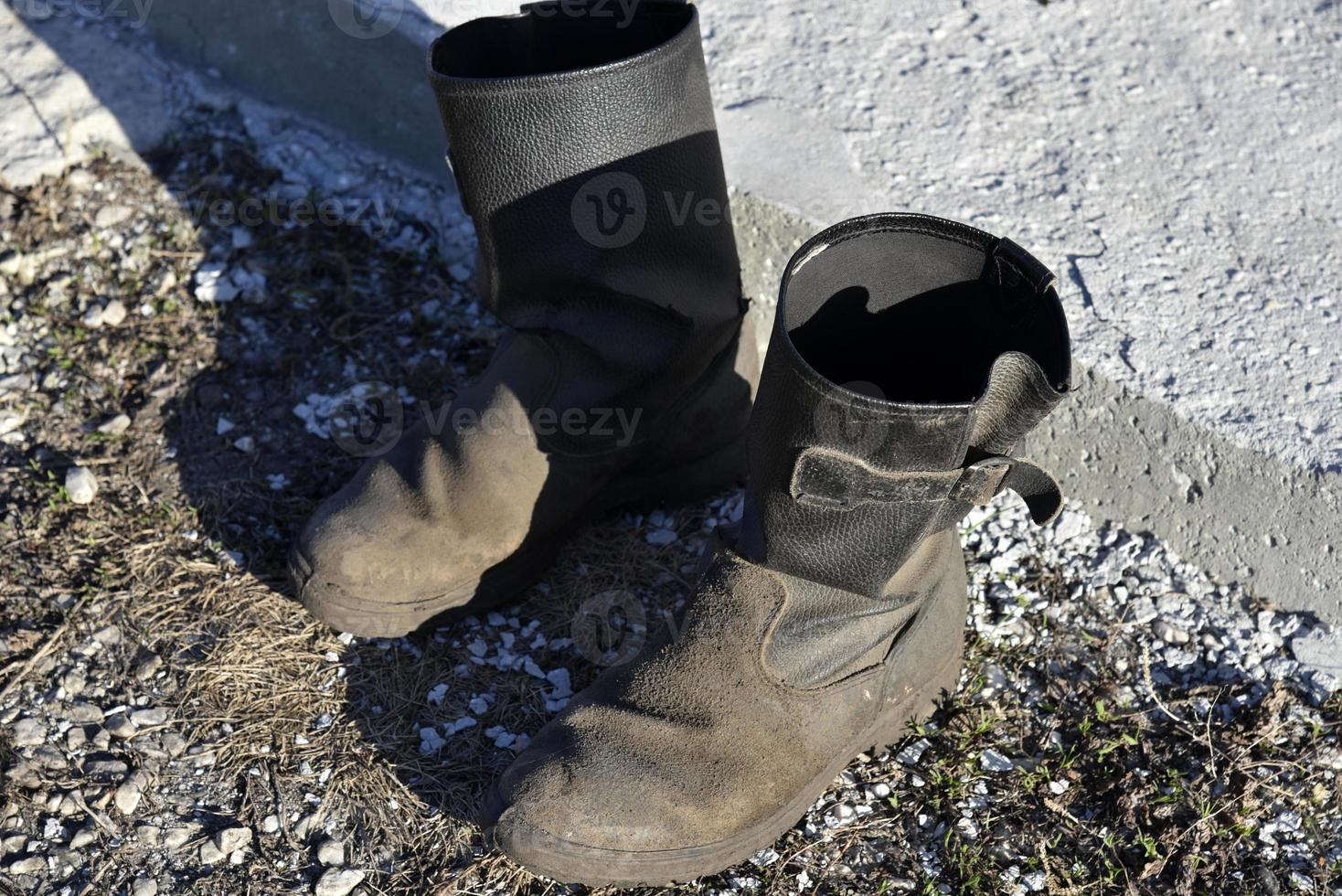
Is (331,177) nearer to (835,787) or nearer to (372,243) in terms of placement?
(372,243)

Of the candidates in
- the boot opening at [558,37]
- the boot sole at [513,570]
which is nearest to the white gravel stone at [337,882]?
the boot sole at [513,570]

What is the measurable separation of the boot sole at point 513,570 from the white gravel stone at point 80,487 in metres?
0.55

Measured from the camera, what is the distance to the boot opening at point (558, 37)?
2008mm

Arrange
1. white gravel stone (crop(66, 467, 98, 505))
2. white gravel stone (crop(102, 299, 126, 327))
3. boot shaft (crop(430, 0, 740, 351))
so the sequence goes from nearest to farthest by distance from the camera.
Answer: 1. boot shaft (crop(430, 0, 740, 351))
2. white gravel stone (crop(66, 467, 98, 505))
3. white gravel stone (crop(102, 299, 126, 327))

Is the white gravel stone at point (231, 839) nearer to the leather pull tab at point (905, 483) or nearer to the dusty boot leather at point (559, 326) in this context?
the dusty boot leather at point (559, 326)

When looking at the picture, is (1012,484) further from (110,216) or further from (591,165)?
(110,216)

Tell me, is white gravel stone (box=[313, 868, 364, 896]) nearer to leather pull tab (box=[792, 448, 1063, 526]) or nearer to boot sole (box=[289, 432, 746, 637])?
boot sole (box=[289, 432, 746, 637])

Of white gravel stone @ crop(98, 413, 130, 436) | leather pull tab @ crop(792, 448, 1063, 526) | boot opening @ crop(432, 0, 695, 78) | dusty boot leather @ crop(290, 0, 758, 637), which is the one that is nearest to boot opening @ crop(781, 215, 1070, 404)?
leather pull tab @ crop(792, 448, 1063, 526)

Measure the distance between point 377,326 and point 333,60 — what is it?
2.55 feet

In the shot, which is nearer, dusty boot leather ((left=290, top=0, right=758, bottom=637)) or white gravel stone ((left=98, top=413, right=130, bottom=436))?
→ dusty boot leather ((left=290, top=0, right=758, bottom=637))

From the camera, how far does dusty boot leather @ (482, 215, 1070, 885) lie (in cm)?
159

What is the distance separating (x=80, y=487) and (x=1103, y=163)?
7.23 ft

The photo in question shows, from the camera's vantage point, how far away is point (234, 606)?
224 centimetres

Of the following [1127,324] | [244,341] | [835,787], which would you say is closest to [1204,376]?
[1127,324]
